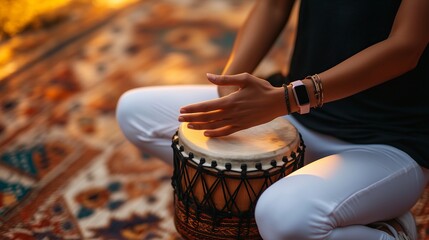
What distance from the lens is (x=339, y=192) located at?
113 cm

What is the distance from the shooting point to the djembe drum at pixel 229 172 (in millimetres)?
1162

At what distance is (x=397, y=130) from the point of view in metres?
1.27

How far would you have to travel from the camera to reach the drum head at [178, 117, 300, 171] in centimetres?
116

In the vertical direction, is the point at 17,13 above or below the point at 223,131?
below

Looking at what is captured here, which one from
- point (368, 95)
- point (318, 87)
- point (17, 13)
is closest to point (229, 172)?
point (318, 87)

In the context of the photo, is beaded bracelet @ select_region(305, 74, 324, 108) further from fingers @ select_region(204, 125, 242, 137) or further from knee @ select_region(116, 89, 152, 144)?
knee @ select_region(116, 89, 152, 144)

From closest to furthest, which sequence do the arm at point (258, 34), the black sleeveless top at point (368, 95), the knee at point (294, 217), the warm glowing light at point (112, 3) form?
the knee at point (294, 217), the black sleeveless top at point (368, 95), the arm at point (258, 34), the warm glowing light at point (112, 3)

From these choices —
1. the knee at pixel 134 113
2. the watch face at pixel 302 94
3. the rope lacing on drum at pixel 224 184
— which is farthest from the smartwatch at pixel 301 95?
the knee at pixel 134 113

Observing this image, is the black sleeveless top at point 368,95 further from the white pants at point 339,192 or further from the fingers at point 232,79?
the fingers at point 232,79

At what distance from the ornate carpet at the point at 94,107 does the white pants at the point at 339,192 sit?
1.42 ft

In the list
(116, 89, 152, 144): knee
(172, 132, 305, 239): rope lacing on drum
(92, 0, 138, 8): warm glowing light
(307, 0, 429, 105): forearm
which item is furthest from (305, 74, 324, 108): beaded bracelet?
(92, 0, 138, 8): warm glowing light

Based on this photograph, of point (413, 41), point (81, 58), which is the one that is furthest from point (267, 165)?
point (81, 58)

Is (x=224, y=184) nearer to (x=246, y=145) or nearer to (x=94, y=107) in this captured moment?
(x=246, y=145)

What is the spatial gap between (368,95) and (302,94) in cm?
22
